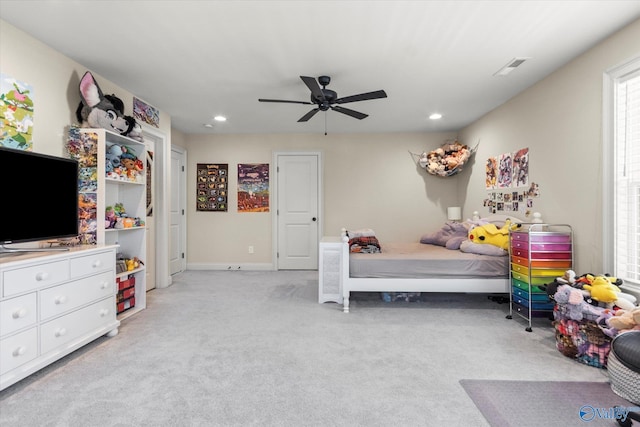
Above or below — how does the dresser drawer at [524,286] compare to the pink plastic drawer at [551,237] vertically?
below

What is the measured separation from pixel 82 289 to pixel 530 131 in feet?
14.6

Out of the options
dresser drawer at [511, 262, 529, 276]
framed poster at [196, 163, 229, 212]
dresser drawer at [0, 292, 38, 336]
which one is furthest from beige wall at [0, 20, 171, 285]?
dresser drawer at [511, 262, 529, 276]

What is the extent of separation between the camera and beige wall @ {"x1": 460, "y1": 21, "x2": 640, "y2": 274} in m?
2.56

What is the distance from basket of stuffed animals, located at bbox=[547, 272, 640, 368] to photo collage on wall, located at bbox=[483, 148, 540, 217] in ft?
4.39

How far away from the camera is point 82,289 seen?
2344mm

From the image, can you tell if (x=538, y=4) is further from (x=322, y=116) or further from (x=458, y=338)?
(x=322, y=116)

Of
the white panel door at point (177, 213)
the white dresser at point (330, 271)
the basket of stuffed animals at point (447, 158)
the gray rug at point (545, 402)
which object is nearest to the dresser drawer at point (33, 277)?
the white dresser at point (330, 271)

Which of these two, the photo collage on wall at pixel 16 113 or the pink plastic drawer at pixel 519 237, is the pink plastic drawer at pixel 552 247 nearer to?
the pink plastic drawer at pixel 519 237

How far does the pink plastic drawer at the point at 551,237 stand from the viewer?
9.17ft

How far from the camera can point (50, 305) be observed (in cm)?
208

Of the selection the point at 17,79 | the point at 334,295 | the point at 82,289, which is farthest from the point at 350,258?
the point at 17,79

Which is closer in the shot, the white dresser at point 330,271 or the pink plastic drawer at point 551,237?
the pink plastic drawer at point 551,237

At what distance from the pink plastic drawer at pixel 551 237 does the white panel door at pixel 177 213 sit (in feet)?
16.3

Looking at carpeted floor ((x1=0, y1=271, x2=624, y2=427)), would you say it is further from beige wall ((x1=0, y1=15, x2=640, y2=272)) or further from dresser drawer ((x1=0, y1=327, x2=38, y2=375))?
beige wall ((x1=0, y1=15, x2=640, y2=272))
